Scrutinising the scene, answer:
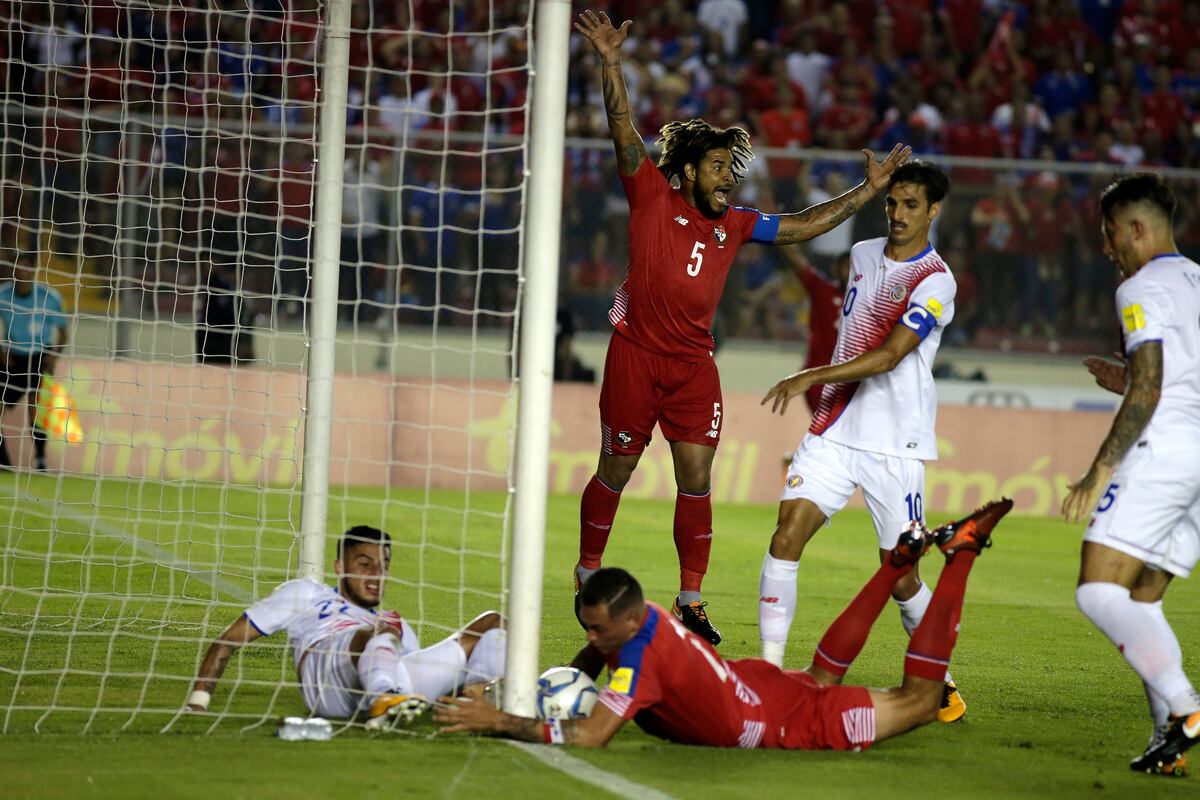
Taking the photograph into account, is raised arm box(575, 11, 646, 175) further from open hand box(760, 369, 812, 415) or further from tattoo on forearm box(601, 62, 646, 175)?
open hand box(760, 369, 812, 415)

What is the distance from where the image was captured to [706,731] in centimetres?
520

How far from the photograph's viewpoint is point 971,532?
5.46 meters

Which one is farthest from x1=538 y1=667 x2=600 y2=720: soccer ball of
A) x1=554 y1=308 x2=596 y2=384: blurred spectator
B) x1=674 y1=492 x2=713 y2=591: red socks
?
x1=554 y1=308 x2=596 y2=384: blurred spectator

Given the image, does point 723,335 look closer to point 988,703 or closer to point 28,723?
point 988,703

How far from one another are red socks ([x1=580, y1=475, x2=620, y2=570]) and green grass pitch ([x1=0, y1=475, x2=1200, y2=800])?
1.37 feet

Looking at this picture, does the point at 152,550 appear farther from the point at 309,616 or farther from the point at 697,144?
the point at 697,144

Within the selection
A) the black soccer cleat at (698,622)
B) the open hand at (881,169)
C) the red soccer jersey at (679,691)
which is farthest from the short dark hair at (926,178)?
the black soccer cleat at (698,622)

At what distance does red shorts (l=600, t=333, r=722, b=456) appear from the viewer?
750cm

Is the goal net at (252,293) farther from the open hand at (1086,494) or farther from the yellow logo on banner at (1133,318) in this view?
the yellow logo on banner at (1133,318)

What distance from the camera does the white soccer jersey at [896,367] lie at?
6328 millimetres

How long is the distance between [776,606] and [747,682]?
98 centimetres

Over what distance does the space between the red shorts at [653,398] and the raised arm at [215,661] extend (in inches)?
98.3

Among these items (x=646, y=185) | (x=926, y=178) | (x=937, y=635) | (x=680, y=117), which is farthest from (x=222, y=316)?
(x=937, y=635)

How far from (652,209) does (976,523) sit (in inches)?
102
